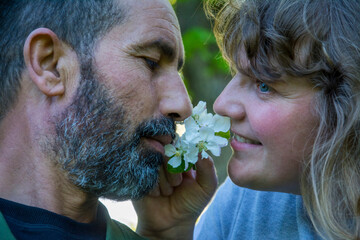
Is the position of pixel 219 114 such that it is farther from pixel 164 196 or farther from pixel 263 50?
pixel 164 196

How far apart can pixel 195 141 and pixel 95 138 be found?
61 cm

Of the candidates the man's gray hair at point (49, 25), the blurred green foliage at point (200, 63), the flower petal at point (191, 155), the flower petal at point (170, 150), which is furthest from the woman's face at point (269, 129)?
the blurred green foliage at point (200, 63)

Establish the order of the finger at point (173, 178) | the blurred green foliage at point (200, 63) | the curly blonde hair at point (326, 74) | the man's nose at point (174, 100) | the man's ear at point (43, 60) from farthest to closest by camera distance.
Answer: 1. the blurred green foliage at point (200, 63)
2. the finger at point (173, 178)
3. the man's nose at point (174, 100)
4. the man's ear at point (43, 60)
5. the curly blonde hair at point (326, 74)

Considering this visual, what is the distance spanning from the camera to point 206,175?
11.4 ft

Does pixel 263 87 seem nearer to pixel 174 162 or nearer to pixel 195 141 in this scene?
pixel 195 141

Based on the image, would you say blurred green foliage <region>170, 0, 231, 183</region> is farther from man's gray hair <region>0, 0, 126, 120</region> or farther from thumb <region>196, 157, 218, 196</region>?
man's gray hair <region>0, 0, 126, 120</region>

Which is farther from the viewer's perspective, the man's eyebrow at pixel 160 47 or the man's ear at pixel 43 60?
the man's eyebrow at pixel 160 47

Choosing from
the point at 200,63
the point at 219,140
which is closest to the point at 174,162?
the point at 219,140

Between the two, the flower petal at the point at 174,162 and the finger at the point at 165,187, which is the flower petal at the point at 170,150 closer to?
the flower petal at the point at 174,162

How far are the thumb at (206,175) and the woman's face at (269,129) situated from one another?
424mm

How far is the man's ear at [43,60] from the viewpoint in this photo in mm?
2879

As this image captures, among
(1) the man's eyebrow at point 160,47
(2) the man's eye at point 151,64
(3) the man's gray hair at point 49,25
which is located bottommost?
(2) the man's eye at point 151,64

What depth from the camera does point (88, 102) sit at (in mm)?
2908

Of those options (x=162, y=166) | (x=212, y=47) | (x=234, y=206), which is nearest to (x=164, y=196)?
(x=162, y=166)
